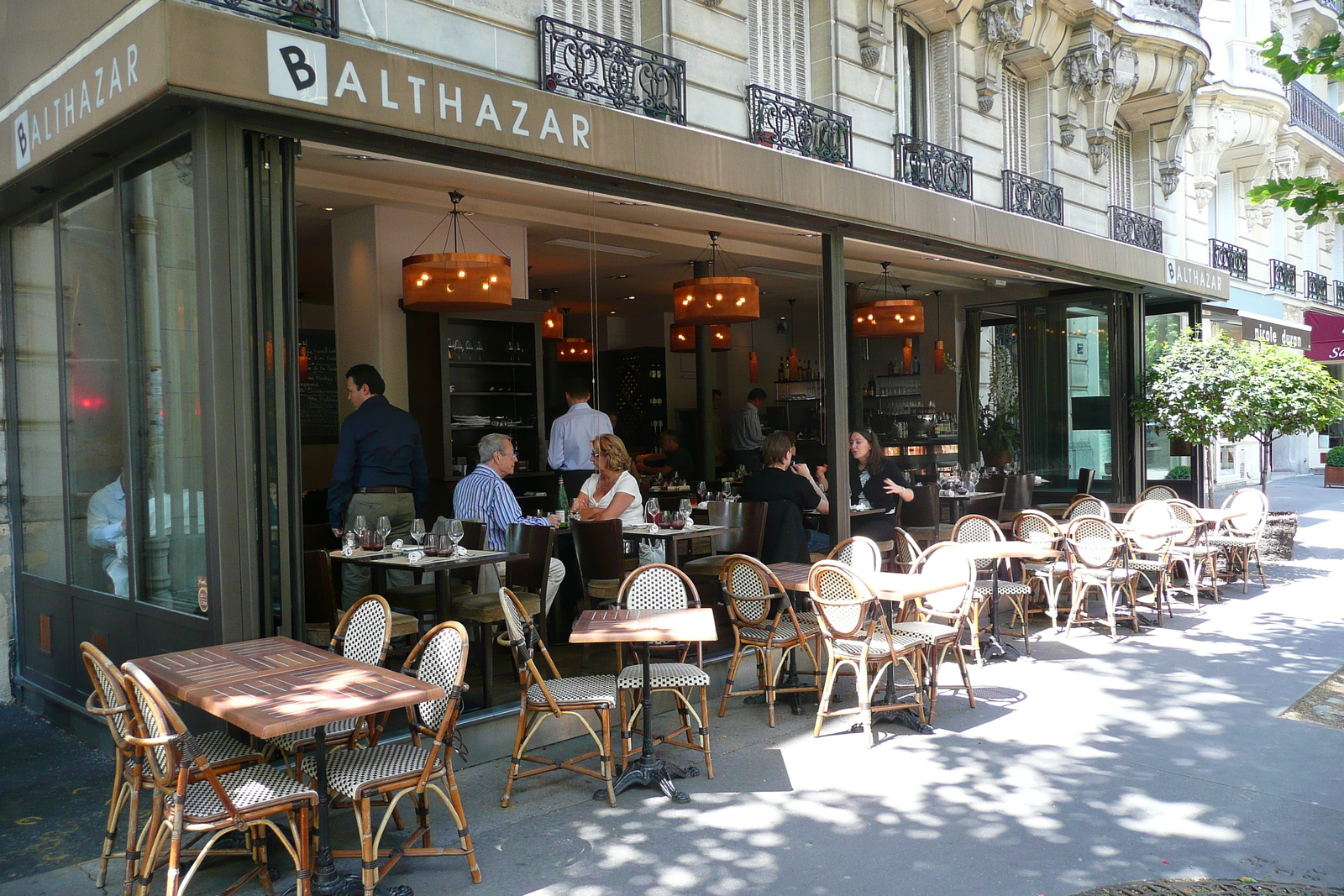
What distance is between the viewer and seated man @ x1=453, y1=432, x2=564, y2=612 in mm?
6219

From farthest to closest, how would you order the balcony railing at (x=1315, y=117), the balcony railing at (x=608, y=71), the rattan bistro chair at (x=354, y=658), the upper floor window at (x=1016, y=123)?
the balcony railing at (x=1315, y=117) < the upper floor window at (x=1016, y=123) < the balcony railing at (x=608, y=71) < the rattan bistro chair at (x=354, y=658)

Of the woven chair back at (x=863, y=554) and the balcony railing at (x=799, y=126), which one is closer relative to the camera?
the woven chair back at (x=863, y=554)

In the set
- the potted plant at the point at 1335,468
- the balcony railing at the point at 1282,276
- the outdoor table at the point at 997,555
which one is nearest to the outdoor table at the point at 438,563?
the outdoor table at the point at 997,555

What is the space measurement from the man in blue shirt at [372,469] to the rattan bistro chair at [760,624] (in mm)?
2180

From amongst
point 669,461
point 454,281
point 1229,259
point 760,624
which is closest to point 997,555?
point 760,624

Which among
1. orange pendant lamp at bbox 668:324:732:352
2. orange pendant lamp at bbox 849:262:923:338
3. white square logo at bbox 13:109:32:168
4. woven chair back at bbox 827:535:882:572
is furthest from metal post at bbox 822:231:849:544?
orange pendant lamp at bbox 668:324:732:352

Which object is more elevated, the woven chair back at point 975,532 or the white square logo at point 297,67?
the white square logo at point 297,67

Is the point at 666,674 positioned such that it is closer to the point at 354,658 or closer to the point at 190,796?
the point at 354,658

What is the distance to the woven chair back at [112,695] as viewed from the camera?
331 cm

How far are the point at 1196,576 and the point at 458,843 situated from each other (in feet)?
24.0

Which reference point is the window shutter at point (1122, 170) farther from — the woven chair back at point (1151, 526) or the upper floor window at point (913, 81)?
the woven chair back at point (1151, 526)

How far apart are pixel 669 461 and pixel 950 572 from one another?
23.8 feet

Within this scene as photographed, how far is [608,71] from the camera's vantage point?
6.30 m

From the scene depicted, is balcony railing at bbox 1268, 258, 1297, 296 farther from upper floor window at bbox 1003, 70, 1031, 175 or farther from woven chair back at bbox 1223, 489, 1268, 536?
woven chair back at bbox 1223, 489, 1268, 536
